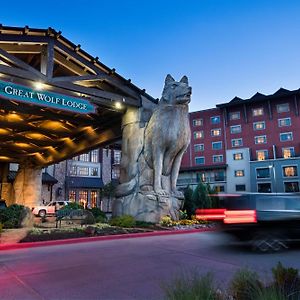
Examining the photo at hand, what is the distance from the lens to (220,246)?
10531 mm

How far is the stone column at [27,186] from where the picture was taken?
3431cm

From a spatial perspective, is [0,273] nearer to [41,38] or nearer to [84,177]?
[41,38]

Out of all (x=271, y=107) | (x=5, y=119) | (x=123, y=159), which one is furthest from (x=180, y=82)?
(x=271, y=107)

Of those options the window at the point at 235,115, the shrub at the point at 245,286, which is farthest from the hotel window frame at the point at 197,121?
the shrub at the point at 245,286

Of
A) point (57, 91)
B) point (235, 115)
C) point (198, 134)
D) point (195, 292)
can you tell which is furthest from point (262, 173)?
point (195, 292)

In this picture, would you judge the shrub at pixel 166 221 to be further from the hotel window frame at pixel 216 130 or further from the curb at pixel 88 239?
the hotel window frame at pixel 216 130

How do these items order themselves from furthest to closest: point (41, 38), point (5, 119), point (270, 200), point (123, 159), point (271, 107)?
point (271, 107) → point (5, 119) → point (123, 159) → point (41, 38) → point (270, 200)

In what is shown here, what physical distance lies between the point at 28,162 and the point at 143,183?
21.6m

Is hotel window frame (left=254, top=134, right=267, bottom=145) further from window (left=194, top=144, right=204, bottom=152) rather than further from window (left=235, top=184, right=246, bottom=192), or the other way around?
window (left=194, top=144, right=204, bottom=152)

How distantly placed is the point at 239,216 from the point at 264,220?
74cm

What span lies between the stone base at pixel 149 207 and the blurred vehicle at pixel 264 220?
7745 mm

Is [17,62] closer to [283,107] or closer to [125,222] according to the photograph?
[125,222]

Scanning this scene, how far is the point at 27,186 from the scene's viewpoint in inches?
1347

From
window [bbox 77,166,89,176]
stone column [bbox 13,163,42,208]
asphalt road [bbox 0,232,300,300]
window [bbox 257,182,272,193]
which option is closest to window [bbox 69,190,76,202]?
window [bbox 77,166,89,176]
